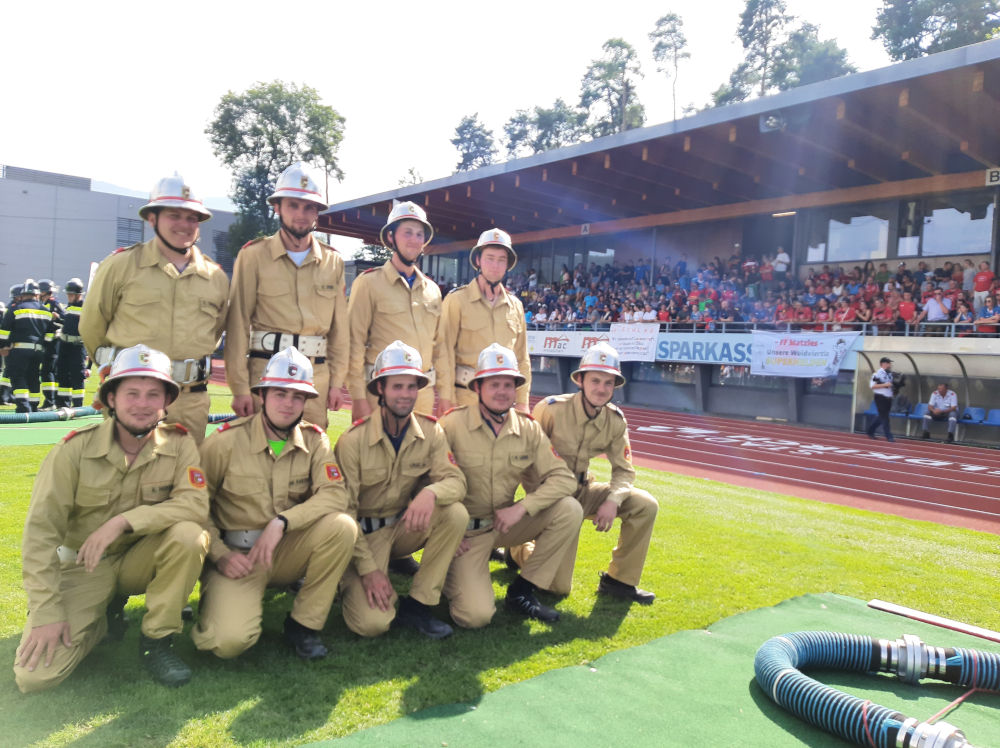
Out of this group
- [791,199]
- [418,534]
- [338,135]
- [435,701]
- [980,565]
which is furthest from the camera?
[338,135]

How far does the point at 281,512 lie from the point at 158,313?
131 cm

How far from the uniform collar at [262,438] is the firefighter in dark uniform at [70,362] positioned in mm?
8898

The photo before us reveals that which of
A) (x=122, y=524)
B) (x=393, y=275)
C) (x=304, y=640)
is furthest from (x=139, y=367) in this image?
(x=393, y=275)

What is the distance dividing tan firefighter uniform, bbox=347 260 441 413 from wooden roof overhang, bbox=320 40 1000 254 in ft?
40.3

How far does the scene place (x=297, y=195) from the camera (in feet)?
13.9

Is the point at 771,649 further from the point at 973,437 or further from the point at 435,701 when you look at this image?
the point at 973,437

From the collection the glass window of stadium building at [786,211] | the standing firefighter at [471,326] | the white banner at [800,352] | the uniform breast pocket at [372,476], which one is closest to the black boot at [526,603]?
the uniform breast pocket at [372,476]

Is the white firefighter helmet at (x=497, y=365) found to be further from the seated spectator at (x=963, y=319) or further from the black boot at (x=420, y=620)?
the seated spectator at (x=963, y=319)

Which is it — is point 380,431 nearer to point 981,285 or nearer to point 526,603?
point 526,603

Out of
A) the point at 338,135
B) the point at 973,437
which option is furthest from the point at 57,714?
the point at 338,135

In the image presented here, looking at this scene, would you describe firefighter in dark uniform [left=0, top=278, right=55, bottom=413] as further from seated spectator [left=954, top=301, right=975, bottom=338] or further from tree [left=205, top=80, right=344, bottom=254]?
→ tree [left=205, top=80, right=344, bottom=254]

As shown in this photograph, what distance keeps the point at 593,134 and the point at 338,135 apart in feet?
59.3

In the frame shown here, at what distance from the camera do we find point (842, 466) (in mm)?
11492

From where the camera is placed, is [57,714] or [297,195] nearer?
[57,714]
